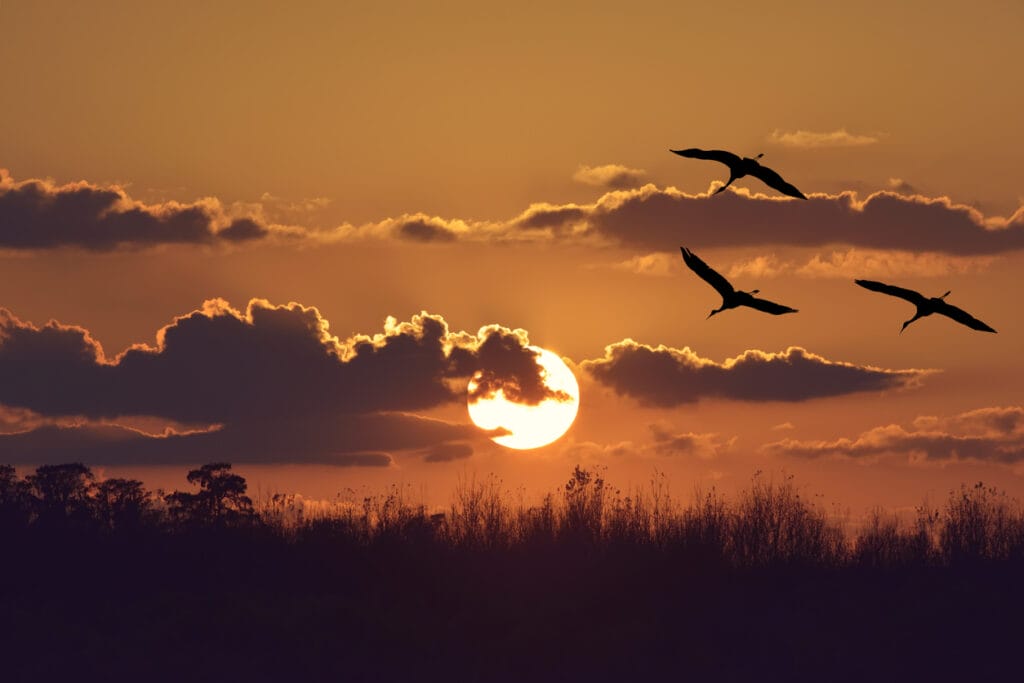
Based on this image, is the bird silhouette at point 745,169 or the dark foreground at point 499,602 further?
the dark foreground at point 499,602

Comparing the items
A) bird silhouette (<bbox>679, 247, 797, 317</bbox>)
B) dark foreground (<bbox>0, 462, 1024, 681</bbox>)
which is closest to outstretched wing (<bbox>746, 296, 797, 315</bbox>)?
bird silhouette (<bbox>679, 247, 797, 317</bbox>)

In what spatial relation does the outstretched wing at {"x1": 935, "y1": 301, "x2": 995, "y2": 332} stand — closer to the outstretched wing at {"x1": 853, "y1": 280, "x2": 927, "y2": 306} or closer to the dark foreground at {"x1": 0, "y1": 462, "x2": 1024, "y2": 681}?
the outstretched wing at {"x1": 853, "y1": 280, "x2": 927, "y2": 306}

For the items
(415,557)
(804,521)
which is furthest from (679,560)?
(415,557)

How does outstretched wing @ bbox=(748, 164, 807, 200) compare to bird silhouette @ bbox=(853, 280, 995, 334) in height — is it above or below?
above

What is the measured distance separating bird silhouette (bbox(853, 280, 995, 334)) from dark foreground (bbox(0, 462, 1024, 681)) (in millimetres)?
31969

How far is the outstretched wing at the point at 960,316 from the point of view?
18391 mm

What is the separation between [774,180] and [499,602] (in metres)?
41.0

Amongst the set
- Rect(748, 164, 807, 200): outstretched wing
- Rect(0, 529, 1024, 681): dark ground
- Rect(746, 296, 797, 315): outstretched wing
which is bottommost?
Rect(0, 529, 1024, 681): dark ground

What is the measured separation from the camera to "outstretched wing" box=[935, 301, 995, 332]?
18.4 m

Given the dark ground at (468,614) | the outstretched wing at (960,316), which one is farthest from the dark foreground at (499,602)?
the outstretched wing at (960,316)

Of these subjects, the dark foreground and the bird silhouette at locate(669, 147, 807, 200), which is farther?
the dark foreground

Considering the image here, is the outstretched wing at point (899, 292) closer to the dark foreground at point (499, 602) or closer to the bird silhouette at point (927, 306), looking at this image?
the bird silhouette at point (927, 306)

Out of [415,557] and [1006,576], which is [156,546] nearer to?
[415,557]

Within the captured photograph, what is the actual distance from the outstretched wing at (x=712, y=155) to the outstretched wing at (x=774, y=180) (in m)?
0.28
